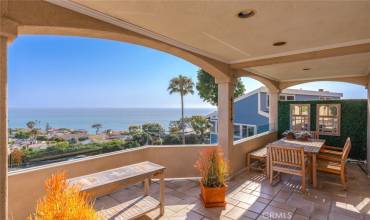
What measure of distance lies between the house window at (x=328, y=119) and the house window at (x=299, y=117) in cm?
33

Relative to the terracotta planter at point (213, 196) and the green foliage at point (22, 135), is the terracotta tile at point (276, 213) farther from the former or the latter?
the green foliage at point (22, 135)

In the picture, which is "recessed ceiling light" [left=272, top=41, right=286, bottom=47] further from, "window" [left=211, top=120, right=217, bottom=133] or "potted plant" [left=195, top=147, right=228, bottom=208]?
"window" [left=211, top=120, right=217, bottom=133]

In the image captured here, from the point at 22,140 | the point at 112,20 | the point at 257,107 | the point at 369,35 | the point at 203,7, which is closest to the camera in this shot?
the point at 203,7

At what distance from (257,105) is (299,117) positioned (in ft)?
13.0

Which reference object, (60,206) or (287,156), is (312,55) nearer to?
(287,156)

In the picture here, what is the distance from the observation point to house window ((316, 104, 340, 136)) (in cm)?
646

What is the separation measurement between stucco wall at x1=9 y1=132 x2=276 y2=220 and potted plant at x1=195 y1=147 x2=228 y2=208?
3.52 ft

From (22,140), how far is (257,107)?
10.5 meters

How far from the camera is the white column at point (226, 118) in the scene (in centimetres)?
433

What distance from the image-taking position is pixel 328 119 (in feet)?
21.7

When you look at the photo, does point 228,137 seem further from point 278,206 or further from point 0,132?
point 0,132

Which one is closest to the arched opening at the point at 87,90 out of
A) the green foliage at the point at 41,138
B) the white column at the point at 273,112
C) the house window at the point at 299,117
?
the green foliage at the point at 41,138

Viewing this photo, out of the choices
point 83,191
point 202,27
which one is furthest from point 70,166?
point 202,27

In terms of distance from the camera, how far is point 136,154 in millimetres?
3768
